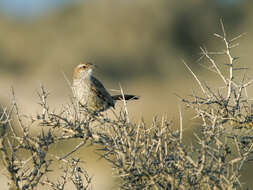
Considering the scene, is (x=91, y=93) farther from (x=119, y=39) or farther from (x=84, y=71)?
(x=119, y=39)

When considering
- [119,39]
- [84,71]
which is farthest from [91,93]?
[119,39]

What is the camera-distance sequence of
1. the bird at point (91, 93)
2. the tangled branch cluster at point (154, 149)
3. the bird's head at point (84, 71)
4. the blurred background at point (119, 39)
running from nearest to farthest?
the tangled branch cluster at point (154, 149)
the bird at point (91, 93)
the bird's head at point (84, 71)
the blurred background at point (119, 39)

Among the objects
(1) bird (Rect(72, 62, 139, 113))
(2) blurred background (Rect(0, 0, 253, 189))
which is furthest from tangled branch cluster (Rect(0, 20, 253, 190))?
(2) blurred background (Rect(0, 0, 253, 189))

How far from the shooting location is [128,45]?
1316 inches

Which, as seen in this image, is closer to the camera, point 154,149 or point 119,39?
point 154,149

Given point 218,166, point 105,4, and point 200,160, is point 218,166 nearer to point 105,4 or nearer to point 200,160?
point 200,160

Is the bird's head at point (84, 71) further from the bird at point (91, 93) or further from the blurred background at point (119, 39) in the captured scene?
the blurred background at point (119, 39)

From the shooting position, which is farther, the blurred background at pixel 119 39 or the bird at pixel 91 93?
the blurred background at pixel 119 39

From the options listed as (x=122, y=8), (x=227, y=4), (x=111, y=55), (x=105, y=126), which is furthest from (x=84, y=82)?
(x=227, y=4)

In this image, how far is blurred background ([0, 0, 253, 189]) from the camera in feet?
101

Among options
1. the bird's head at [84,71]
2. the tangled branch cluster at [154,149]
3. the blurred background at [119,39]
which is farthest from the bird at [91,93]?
the blurred background at [119,39]

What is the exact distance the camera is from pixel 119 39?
34594 millimetres

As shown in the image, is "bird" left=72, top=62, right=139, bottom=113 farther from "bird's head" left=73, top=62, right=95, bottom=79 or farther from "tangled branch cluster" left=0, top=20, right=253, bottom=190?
"tangled branch cluster" left=0, top=20, right=253, bottom=190

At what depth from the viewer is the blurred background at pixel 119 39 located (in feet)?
101
